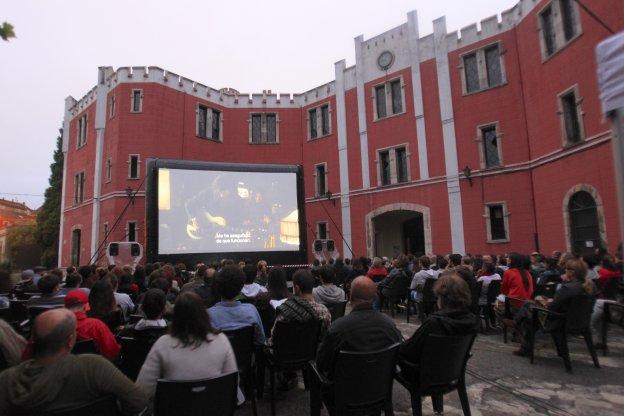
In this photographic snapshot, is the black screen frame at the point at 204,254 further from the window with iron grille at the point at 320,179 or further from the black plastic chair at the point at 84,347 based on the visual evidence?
the black plastic chair at the point at 84,347

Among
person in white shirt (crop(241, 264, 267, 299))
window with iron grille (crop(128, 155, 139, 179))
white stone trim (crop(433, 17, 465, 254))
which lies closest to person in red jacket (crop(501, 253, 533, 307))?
person in white shirt (crop(241, 264, 267, 299))

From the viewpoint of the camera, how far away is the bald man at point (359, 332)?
9.33 ft

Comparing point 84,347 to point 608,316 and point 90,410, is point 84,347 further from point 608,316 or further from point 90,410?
point 608,316

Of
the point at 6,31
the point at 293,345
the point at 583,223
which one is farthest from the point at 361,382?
the point at 583,223

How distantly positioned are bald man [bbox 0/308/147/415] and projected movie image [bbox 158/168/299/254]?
10797 millimetres

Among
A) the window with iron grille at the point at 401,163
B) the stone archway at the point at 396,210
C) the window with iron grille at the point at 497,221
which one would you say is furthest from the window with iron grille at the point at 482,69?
the stone archway at the point at 396,210

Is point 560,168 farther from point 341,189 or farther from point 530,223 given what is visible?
point 341,189

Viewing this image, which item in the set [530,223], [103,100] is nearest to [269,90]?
[103,100]

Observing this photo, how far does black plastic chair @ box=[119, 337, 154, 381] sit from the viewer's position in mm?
3109

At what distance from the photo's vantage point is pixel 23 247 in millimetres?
30172

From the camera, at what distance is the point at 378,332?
2.91m

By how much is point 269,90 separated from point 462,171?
1220 cm

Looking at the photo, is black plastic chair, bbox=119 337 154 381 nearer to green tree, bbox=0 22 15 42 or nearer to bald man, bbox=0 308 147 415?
bald man, bbox=0 308 147 415

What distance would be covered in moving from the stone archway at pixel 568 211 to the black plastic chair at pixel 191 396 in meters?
11.7
